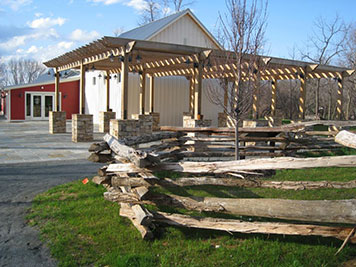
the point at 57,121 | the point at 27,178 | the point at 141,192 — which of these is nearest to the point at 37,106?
the point at 57,121

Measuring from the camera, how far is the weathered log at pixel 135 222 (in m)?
4.30

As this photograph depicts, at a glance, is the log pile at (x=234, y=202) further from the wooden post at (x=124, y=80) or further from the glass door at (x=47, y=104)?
the glass door at (x=47, y=104)

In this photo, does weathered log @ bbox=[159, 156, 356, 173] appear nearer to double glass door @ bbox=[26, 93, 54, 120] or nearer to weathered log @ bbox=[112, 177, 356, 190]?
weathered log @ bbox=[112, 177, 356, 190]

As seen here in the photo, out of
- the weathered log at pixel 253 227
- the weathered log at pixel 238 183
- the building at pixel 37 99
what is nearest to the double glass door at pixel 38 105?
the building at pixel 37 99

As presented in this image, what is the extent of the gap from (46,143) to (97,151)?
27.9ft

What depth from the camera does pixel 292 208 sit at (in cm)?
388

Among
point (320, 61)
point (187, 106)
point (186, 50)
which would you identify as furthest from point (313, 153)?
point (320, 61)

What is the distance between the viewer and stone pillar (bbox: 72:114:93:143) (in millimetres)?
14203

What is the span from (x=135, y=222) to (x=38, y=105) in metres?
25.1

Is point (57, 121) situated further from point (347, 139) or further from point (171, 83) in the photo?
point (347, 139)

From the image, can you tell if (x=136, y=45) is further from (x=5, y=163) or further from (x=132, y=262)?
(x=132, y=262)

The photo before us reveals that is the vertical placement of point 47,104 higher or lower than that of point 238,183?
higher

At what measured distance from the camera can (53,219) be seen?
16.8 feet

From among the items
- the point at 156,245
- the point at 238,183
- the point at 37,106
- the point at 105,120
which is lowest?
the point at 156,245
